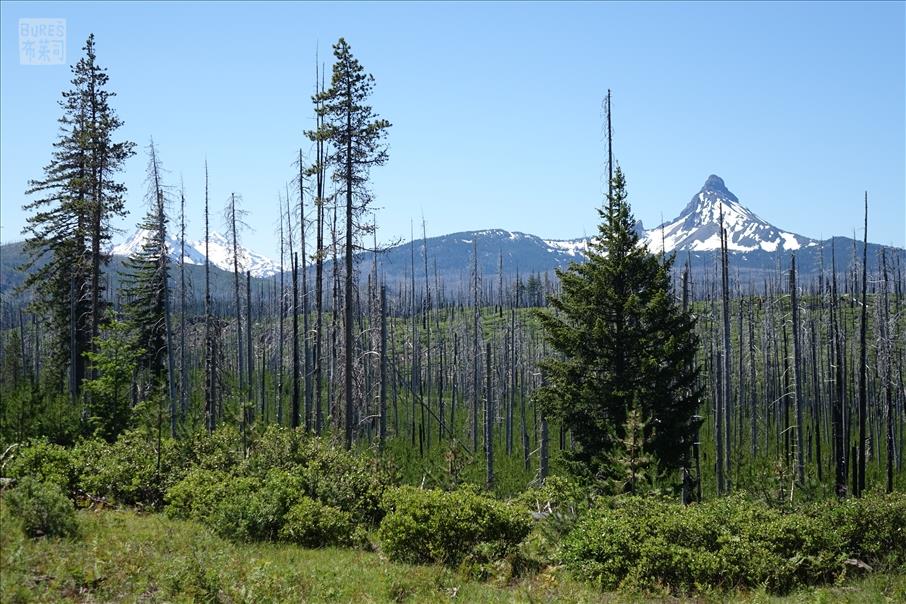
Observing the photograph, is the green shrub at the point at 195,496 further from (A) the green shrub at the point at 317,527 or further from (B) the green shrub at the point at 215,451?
(A) the green shrub at the point at 317,527

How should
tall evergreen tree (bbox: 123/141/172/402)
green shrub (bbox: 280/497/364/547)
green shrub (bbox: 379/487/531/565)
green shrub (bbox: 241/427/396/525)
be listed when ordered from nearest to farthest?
1. green shrub (bbox: 379/487/531/565)
2. green shrub (bbox: 280/497/364/547)
3. green shrub (bbox: 241/427/396/525)
4. tall evergreen tree (bbox: 123/141/172/402)

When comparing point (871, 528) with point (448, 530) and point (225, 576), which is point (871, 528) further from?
point (225, 576)

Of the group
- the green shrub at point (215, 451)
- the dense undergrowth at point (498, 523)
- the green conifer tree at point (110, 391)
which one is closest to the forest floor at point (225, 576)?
the dense undergrowth at point (498, 523)

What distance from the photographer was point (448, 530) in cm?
1121

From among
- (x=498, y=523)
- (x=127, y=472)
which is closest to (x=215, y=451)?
(x=127, y=472)

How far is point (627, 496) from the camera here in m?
12.5

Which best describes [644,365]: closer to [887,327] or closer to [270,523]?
[270,523]

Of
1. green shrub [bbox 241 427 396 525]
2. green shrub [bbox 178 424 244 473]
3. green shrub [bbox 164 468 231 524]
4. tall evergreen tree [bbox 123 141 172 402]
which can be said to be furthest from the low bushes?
tall evergreen tree [bbox 123 141 172 402]

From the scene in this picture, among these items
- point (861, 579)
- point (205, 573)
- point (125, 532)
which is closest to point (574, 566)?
point (861, 579)

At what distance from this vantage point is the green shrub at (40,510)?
891 cm

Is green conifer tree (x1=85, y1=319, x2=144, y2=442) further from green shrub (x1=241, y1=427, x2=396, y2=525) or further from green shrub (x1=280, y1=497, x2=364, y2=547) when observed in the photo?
green shrub (x1=280, y1=497, x2=364, y2=547)

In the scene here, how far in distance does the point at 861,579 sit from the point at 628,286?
379 inches

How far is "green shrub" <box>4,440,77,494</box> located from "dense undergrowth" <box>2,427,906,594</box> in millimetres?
34

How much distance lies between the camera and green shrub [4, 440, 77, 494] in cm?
1327
